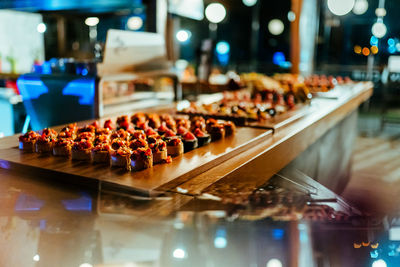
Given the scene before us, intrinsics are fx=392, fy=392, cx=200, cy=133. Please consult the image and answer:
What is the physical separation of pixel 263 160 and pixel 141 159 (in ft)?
2.51

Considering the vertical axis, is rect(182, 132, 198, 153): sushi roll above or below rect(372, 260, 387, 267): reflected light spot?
above

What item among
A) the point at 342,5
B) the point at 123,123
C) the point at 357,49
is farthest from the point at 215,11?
the point at 123,123

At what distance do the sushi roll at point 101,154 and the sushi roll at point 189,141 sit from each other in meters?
0.42

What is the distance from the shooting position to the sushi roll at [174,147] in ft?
6.09

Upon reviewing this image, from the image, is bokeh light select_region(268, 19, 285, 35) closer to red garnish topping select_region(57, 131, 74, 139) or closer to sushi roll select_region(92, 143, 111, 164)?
red garnish topping select_region(57, 131, 74, 139)

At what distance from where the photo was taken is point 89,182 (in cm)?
150

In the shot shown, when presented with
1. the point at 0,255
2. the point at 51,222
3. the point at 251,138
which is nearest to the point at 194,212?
the point at 51,222

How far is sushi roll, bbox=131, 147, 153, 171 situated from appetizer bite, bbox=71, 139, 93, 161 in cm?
25

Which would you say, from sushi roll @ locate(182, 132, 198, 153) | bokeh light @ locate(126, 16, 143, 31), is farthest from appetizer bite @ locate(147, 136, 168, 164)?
bokeh light @ locate(126, 16, 143, 31)

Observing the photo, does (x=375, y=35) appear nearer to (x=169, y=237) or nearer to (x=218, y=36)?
(x=218, y=36)

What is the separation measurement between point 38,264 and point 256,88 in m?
3.61

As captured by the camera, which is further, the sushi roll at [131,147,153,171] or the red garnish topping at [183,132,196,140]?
the red garnish topping at [183,132,196,140]

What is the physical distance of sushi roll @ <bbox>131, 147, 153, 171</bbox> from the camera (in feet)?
5.22

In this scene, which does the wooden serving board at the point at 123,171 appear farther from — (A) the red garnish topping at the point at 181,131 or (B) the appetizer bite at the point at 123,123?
(B) the appetizer bite at the point at 123,123
